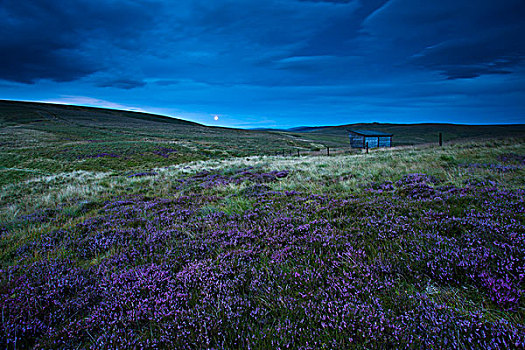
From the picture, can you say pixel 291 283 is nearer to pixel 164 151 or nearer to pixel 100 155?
pixel 100 155

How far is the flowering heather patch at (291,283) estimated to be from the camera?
2.06 m

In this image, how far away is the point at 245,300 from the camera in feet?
8.47

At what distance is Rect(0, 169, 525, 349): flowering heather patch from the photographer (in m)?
2.06

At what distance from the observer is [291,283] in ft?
9.30

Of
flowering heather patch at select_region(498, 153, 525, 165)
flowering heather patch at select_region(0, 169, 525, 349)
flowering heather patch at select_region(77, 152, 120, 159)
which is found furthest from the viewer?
flowering heather patch at select_region(77, 152, 120, 159)

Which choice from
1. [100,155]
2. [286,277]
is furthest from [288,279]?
[100,155]

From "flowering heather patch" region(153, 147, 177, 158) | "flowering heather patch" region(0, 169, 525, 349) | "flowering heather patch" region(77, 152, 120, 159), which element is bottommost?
"flowering heather patch" region(0, 169, 525, 349)

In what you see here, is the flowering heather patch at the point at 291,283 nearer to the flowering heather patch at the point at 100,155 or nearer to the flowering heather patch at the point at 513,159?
the flowering heather patch at the point at 513,159

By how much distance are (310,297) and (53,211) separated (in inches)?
398

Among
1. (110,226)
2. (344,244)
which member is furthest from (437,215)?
(110,226)

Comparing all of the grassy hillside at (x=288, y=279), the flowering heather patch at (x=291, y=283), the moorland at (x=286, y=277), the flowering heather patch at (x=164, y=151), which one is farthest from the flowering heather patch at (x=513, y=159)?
the flowering heather patch at (x=164, y=151)

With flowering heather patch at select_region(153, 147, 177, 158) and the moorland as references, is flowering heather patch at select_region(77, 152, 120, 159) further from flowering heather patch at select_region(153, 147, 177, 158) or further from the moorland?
the moorland

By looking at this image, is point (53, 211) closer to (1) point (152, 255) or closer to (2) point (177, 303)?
(1) point (152, 255)

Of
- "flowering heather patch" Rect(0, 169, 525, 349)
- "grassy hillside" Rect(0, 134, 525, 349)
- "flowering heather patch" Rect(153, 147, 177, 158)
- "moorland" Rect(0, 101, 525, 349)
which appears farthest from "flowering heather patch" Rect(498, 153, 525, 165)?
"flowering heather patch" Rect(153, 147, 177, 158)
